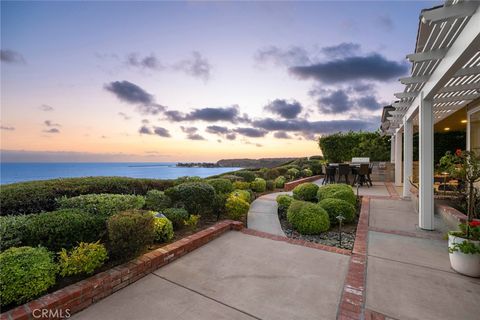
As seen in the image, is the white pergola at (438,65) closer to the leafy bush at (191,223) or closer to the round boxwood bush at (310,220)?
the round boxwood bush at (310,220)

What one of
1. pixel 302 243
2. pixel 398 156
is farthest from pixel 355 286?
pixel 398 156

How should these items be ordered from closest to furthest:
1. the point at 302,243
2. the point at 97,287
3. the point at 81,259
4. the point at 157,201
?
1. the point at 97,287
2. the point at 81,259
3. the point at 302,243
4. the point at 157,201

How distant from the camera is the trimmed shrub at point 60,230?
2688 mm

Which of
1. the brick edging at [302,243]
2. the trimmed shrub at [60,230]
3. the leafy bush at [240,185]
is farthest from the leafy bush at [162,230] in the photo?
the leafy bush at [240,185]

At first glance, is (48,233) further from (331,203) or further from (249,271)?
(331,203)

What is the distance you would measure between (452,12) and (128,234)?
460 centimetres

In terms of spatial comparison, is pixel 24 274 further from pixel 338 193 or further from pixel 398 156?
pixel 398 156

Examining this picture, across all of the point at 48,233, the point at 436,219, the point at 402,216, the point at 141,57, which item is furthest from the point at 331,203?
the point at 141,57

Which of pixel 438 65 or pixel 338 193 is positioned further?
pixel 338 193

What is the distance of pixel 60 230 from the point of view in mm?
2736

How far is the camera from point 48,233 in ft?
8.88

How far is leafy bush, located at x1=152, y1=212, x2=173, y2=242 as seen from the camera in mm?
3672

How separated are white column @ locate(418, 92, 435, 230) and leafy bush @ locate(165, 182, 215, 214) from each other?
445 cm

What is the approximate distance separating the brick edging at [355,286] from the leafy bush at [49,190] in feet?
16.9
